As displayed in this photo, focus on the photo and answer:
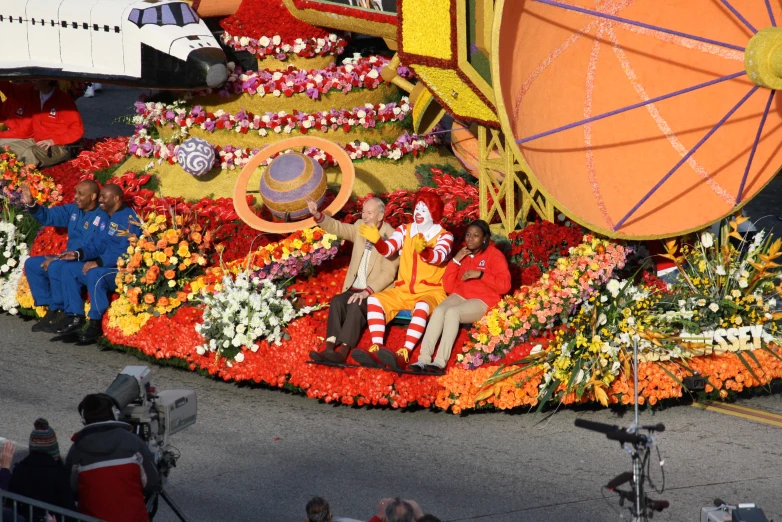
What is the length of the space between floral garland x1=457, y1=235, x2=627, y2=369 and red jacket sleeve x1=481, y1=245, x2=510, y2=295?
0.43 feet

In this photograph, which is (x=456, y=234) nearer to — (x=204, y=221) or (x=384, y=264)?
(x=384, y=264)

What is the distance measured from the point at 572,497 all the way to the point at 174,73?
7.13 meters

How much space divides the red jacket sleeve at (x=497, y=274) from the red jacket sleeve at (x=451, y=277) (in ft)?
0.87

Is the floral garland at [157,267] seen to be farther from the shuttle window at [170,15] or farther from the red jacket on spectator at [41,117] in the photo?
the red jacket on spectator at [41,117]

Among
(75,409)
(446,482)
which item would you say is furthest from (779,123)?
(75,409)

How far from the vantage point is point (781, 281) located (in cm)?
1093

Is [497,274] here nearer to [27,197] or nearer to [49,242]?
[27,197]

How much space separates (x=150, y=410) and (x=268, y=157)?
524 cm

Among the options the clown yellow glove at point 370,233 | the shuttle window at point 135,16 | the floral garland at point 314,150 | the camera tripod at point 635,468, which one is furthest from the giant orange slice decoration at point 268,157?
the camera tripod at point 635,468

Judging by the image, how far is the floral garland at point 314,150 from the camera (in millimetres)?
13508

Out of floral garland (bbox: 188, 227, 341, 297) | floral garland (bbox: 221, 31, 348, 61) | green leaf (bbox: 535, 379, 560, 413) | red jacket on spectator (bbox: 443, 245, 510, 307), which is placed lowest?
green leaf (bbox: 535, 379, 560, 413)

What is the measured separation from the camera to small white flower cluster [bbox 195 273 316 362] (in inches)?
431

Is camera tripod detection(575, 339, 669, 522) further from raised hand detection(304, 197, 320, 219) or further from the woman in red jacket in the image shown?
raised hand detection(304, 197, 320, 219)

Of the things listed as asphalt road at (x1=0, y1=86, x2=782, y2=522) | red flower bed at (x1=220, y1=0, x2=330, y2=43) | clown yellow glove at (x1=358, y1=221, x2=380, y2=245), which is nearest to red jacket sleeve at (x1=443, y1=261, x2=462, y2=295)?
clown yellow glove at (x1=358, y1=221, x2=380, y2=245)
